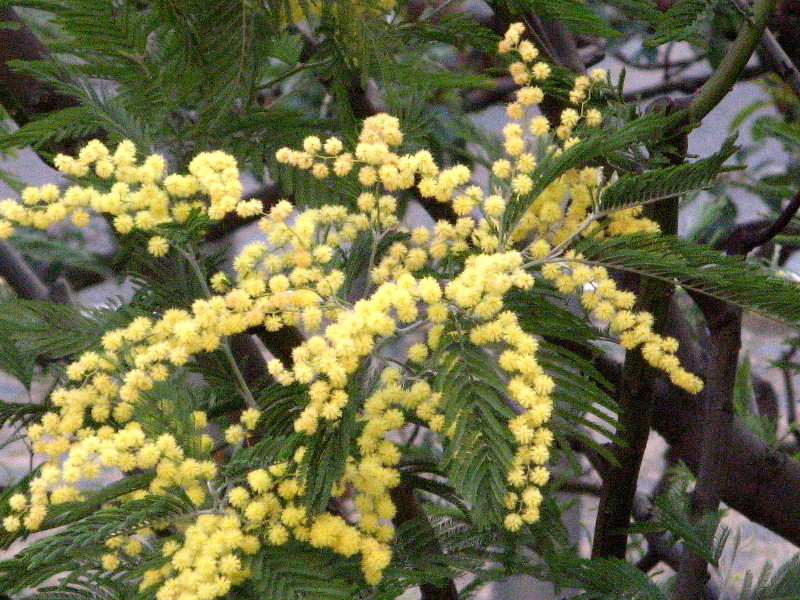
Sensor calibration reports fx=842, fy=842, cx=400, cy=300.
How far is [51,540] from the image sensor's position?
0.44 meters

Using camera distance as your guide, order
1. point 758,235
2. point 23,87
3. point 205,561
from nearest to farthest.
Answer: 1. point 205,561
2. point 758,235
3. point 23,87

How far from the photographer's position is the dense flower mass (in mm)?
440

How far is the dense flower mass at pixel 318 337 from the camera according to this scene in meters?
0.44

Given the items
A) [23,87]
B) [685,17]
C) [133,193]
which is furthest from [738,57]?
[23,87]

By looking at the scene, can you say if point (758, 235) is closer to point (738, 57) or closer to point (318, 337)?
point (738, 57)

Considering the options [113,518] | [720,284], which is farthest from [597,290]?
[113,518]

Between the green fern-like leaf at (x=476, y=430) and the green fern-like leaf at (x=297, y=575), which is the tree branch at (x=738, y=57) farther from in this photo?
the green fern-like leaf at (x=297, y=575)

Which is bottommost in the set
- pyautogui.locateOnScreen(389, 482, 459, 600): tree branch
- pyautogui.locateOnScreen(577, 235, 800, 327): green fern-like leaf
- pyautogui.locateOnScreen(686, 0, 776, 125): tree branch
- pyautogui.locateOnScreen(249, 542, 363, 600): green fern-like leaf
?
pyautogui.locateOnScreen(389, 482, 459, 600): tree branch

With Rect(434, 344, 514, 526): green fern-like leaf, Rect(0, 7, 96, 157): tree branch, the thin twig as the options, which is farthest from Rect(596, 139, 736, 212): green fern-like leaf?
Rect(0, 7, 96, 157): tree branch

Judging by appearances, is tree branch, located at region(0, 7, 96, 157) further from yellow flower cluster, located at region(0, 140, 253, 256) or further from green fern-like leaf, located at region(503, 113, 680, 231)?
green fern-like leaf, located at region(503, 113, 680, 231)

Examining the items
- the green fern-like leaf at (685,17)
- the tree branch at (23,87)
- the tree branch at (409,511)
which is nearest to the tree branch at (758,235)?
the green fern-like leaf at (685,17)

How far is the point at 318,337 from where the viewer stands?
17.3 inches

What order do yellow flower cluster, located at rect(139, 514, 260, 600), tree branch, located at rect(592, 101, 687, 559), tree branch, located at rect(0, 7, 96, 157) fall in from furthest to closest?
tree branch, located at rect(0, 7, 96, 157)
tree branch, located at rect(592, 101, 687, 559)
yellow flower cluster, located at rect(139, 514, 260, 600)

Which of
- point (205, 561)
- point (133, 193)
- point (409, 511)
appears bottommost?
point (409, 511)
